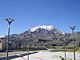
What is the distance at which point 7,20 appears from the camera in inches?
1184

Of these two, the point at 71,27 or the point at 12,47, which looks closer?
the point at 71,27

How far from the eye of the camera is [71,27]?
140 ft

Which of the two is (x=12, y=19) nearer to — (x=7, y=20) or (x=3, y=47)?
(x=7, y=20)

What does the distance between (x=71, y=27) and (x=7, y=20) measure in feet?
52.7

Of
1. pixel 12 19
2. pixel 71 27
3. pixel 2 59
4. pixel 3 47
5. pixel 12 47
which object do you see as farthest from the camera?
pixel 12 47

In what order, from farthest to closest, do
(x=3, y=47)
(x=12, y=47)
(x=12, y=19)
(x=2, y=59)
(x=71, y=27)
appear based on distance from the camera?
(x=12, y=47), (x=3, y=47), (x=2, y=59), (x=71, y=27), (x=12, y=19)

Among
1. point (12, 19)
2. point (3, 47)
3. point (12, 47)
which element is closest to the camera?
point (12, 19)

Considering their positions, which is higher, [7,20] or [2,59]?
[7,20]

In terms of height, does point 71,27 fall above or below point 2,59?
above

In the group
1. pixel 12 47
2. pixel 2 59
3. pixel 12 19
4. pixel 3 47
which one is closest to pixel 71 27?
pixel 12 19

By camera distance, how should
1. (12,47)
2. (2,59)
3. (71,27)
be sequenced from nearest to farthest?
(71,27) → (2,59) → (12,47)

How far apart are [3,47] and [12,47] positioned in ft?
71.5

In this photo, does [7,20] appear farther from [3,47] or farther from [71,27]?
[3,47]

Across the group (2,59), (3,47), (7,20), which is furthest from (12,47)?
(7,20)
